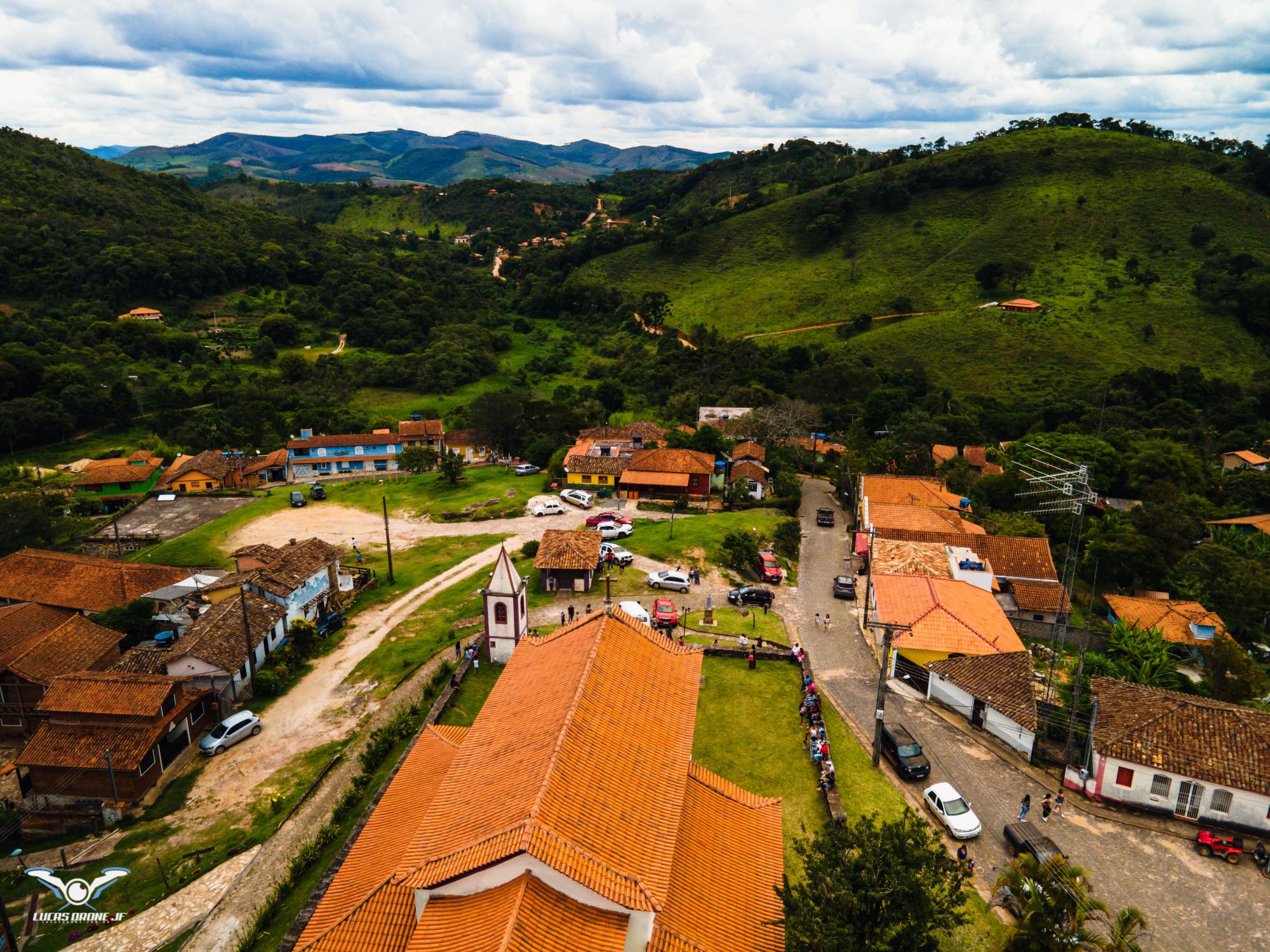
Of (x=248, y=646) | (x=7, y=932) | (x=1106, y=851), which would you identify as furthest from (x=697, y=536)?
(x=7, y=932)

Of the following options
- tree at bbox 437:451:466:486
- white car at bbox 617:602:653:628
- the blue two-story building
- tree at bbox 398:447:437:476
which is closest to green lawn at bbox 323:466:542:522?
tree at bbox 437:451:466:486

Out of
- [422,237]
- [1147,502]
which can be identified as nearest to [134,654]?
[1147,502]

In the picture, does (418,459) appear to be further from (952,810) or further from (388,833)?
(952,810)

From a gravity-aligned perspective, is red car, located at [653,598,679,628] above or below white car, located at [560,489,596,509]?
above

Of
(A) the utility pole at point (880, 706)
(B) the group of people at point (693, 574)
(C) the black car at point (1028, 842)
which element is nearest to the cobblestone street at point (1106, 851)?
(C) the black car at point (1028, 842)

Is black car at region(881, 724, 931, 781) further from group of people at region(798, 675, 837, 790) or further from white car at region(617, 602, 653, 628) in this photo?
white car at region(617, 602, 653, 628)

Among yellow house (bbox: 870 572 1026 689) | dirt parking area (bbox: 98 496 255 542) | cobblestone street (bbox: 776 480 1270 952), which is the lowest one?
dirt parking area (bbox: 98 496 255 542)
